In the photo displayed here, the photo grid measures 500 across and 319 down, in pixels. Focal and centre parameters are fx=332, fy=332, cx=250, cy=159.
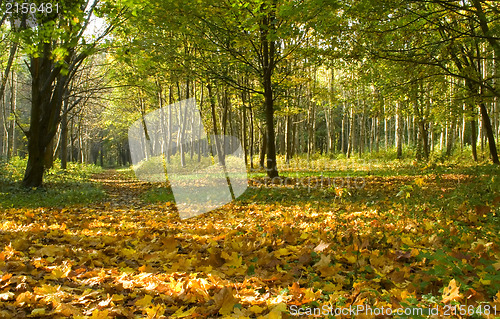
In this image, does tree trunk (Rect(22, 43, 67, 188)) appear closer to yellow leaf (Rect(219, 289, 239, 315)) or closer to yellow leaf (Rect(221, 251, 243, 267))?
yellow leaf (Rect(221, 251, 243, 267))

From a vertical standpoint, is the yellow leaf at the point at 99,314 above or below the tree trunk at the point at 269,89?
below

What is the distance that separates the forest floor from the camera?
6.88 feet

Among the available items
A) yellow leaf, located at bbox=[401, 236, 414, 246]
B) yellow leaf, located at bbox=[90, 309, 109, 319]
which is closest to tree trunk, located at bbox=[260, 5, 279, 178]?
yellow leaf, located at bbox=[401, 236, 414, 246]

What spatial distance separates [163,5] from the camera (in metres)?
9.89

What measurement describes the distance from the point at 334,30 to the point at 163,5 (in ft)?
17.5

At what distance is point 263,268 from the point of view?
3.10 metres

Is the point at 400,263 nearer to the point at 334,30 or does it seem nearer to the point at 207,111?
the point at 334,30

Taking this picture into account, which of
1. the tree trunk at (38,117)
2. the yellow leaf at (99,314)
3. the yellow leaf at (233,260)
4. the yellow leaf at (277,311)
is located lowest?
the yellow leaf at (233,260)

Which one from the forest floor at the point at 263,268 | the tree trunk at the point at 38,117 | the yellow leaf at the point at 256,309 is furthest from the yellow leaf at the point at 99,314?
the tree trunk at the point at 38,117

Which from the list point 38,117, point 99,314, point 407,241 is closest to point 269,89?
point 38,117

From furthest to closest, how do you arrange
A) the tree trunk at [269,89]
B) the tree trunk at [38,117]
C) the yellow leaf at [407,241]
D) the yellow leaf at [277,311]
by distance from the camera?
1. the tree trunk at [269,89]
2. the tree trunk at [38,117]
3. the yellow leaf at [407,241]
4. the yellow leaf at [277,311]

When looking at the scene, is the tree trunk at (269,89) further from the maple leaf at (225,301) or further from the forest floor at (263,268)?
the maple leaf at (225,301)

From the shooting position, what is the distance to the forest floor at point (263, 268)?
2098 mm

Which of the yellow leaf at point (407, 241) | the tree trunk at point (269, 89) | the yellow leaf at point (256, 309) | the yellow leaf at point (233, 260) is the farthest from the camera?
the tree trunk at point (269, 89)
